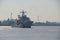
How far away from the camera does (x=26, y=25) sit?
47.5m

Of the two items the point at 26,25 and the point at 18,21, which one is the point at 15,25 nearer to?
the point at 18,21

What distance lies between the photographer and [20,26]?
49594 mm

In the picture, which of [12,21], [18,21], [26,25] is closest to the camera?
[26,25]

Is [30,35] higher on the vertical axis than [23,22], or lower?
lower

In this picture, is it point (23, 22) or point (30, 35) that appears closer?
point (30, 35)

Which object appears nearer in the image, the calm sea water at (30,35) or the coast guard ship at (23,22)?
the calm sea water at (30,35)

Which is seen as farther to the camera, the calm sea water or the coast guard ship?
the coast guard ship

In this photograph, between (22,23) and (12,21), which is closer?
(22,23)

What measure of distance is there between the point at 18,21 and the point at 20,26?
2018 mm

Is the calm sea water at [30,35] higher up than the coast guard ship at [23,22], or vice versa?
the coast guard ship at [23,22]

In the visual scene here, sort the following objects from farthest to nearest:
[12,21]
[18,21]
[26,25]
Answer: [12,21] → [18,21] → [26,25]

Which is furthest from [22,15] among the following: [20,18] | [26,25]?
[26,25]

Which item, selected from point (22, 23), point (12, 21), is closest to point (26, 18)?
point (22, 23)

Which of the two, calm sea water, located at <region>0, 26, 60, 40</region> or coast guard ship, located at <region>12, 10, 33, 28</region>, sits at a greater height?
coast guard ship, located at <region>12, 10, 33, 28</region>
